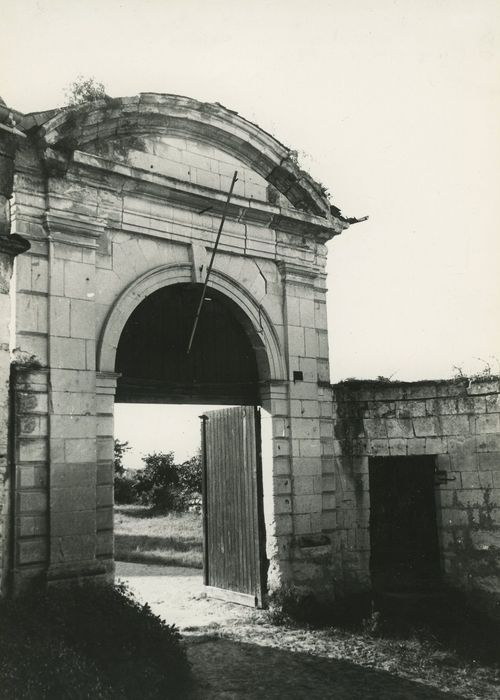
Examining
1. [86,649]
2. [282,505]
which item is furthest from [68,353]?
[282,505]

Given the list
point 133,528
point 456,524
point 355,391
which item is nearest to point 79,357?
point 355,391

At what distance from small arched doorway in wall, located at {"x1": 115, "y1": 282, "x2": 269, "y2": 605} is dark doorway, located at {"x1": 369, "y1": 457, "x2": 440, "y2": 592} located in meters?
1.82

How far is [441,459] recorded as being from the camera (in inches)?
319

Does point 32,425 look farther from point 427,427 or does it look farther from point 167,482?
point 167,482

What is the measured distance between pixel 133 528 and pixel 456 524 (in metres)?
9.30

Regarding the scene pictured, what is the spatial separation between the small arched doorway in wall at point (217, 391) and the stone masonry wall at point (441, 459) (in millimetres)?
1168

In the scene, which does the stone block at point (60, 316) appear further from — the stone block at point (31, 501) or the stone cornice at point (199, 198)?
the stone block at point (31, 501)

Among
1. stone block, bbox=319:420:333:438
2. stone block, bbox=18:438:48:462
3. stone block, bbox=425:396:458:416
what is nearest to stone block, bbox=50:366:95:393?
stone block, bbox=18:438:48:462

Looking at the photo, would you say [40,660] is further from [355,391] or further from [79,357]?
[355,391]

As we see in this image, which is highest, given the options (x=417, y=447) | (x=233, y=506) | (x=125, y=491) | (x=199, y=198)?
(x=199, y=198)

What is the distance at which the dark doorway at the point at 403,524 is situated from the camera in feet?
26.8

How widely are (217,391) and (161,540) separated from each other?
627 centimetres

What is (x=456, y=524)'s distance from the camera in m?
7.91

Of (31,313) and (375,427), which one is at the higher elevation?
(31,313)
